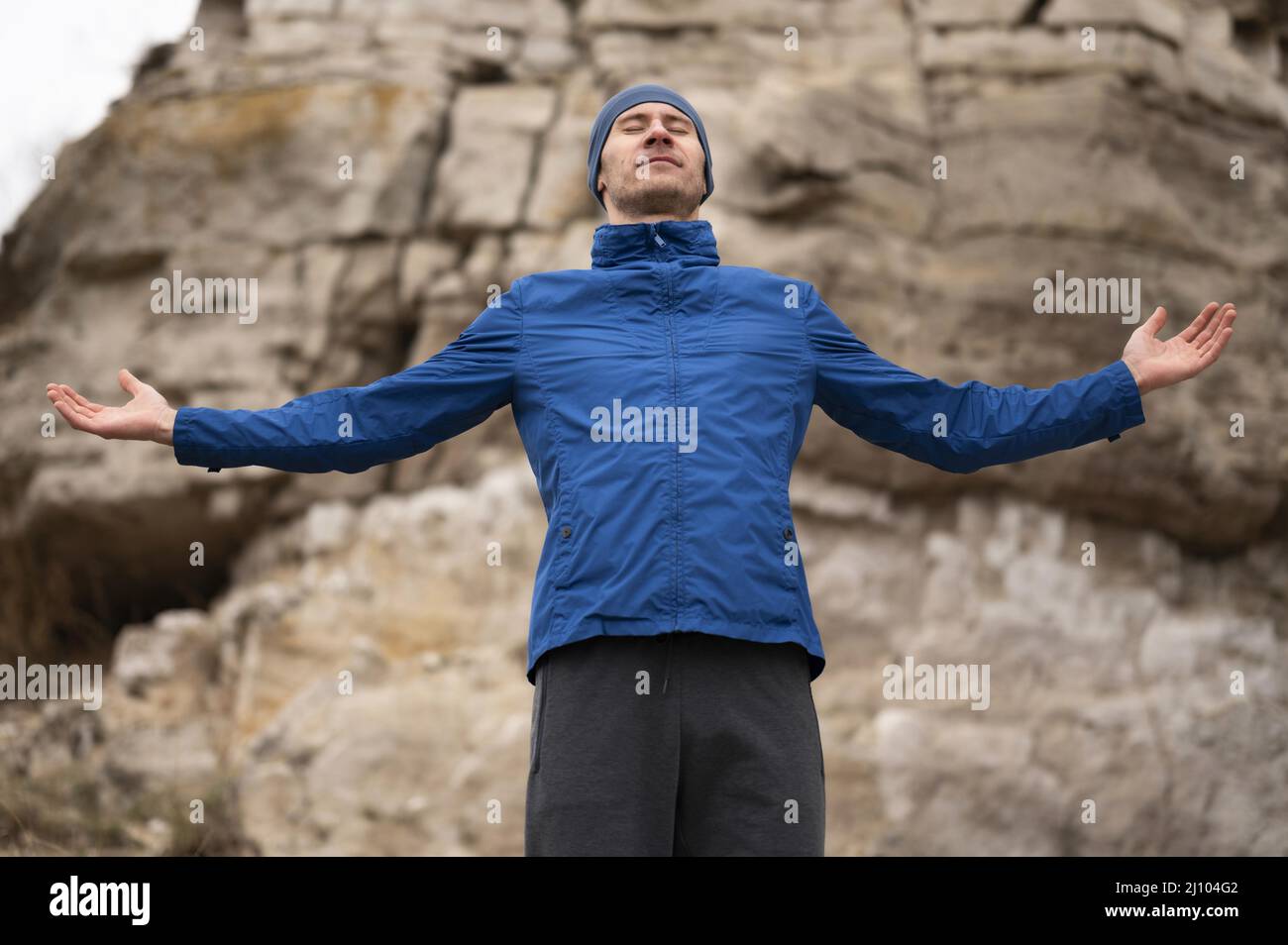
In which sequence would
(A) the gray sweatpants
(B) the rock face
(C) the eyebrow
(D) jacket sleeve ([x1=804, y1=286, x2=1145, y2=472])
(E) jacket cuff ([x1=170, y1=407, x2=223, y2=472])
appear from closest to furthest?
(A) the gray sweatpants < (E) jacket cuff ([x1=170, y1=407, x2=223, y2=472]) < (D) jacket sleeve ([x1=804, y1=286, x2=1145, y2=472]) < (C) the eyebrow < (B) the rock face

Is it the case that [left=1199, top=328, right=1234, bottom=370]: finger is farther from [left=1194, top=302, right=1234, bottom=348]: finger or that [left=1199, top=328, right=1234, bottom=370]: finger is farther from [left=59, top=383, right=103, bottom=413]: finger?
[left=59, top=383, right=103, bottom=413]: finger

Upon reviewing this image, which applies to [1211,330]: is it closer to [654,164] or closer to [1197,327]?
[1197,327]

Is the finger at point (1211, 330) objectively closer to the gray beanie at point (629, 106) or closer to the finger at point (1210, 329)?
the finger at point (1210, 329)

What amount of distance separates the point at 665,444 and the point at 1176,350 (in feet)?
3.31

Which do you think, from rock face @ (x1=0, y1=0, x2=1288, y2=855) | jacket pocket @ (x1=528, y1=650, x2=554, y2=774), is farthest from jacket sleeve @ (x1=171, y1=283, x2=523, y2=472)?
rock face @ (x1=0, y1=0, x2=1288, y2=855)

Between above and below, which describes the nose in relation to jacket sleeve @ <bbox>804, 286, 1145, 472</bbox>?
above

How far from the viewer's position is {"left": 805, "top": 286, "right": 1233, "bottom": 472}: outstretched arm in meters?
2.75

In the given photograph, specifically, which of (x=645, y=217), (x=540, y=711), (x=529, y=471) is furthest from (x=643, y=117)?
(x=529, y=471)

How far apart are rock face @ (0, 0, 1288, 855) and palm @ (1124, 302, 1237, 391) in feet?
13.8

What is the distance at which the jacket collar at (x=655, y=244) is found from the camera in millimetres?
2770

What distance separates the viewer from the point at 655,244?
2.77m

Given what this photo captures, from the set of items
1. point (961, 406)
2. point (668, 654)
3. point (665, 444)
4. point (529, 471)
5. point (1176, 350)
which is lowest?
point (668, 654)

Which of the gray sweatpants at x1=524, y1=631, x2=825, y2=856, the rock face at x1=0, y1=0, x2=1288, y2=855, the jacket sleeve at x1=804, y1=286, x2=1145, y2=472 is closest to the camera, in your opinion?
the gray sweatpants at x1=524, y1=631, x2=825, y2=856

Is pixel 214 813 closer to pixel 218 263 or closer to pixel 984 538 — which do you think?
pixel 218 263
